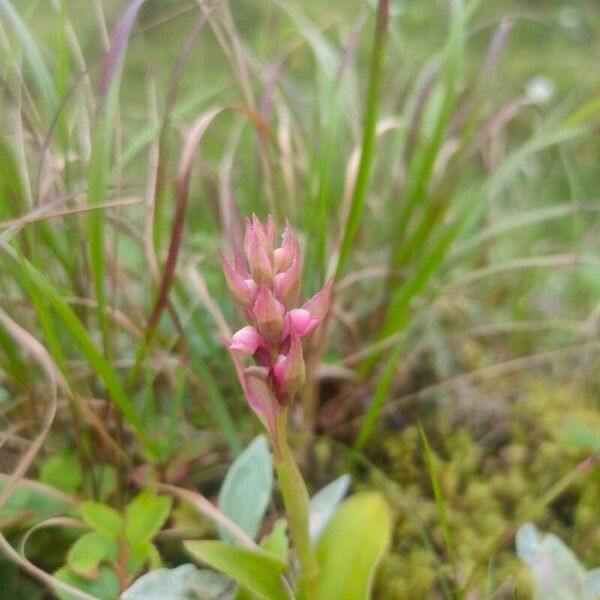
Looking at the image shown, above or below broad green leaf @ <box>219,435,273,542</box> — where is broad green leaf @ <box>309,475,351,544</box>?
below

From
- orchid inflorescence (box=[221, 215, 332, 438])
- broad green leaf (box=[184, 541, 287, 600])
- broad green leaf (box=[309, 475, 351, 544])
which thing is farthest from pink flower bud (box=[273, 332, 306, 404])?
Answer: broad green leaf (box=[309, 475, 351, 544])

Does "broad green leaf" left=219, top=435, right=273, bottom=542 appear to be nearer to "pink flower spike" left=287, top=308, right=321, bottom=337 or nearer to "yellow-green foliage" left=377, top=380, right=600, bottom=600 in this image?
"yellow-green foliage" left=377, top=380, right=600, bottom=600

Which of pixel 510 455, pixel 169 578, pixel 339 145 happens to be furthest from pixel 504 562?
pixel 339 145

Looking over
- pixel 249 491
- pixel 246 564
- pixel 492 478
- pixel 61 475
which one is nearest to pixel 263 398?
pixel 246 564

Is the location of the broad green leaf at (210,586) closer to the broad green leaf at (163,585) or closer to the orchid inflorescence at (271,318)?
the broad green leaf at (163,585)

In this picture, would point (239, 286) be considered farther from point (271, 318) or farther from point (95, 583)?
point (95, 583)

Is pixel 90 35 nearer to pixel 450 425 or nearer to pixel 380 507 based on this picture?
pixel 450 425
